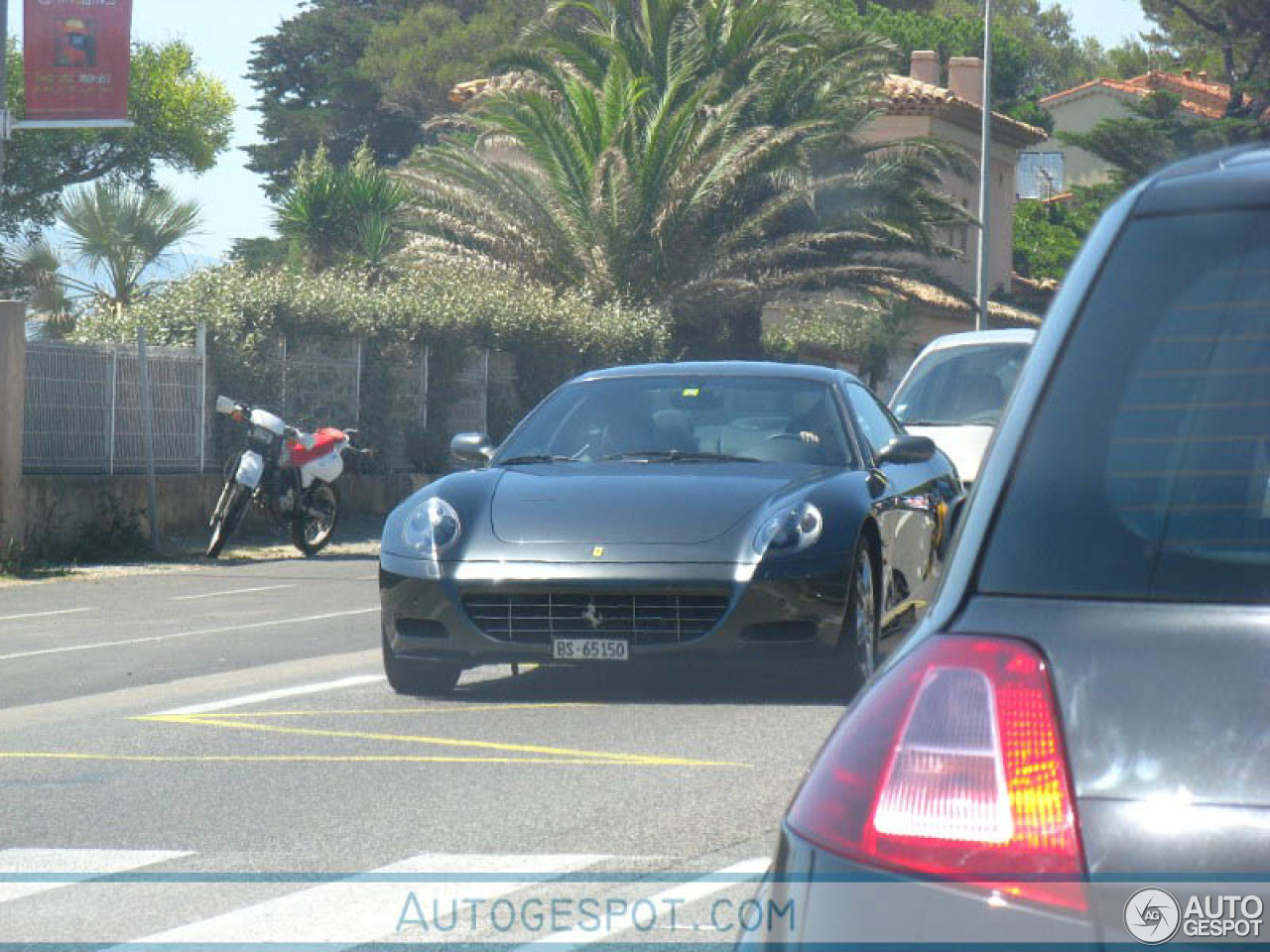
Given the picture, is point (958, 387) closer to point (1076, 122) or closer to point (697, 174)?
point (697, 174)

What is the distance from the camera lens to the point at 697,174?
104ft

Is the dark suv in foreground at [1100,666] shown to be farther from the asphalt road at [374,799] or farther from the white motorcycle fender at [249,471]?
the white motorcycle fender at [249,471]

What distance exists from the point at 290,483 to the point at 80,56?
4.56 m

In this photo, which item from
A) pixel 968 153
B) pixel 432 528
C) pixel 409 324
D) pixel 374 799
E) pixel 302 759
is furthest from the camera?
pixel 968 153

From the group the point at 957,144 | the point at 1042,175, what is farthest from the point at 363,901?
the point at 1042,175

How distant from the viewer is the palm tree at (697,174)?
104ft

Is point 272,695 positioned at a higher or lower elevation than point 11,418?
lower

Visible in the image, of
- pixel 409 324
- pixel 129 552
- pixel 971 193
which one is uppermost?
pixel 971 193

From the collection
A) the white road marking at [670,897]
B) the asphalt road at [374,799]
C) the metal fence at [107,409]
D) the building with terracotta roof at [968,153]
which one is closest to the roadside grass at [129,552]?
the metal fence at [107,409]

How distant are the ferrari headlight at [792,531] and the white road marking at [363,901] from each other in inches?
116

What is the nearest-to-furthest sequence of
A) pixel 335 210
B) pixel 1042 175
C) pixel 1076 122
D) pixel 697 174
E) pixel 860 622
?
1. pixel 860 622
2. pixel 697 174
3. pixel 335 210
4. pixel 1076 122
5. pixel 1042 175

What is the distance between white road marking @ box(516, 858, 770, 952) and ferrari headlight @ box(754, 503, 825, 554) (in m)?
2.85

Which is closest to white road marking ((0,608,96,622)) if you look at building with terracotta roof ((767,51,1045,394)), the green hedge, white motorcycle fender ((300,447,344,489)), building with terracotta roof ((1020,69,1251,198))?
white motorcycle fender ((300,447,344,489))

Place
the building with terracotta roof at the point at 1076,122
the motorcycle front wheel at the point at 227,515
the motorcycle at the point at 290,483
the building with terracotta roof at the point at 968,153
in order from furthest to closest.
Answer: the building with terracotta roof at the point at 1076,122, the building with terracotta roof at the point at 968,153, the motorcycle at the point at 290,483, the motorcycle front wheel at the point at 227,515
